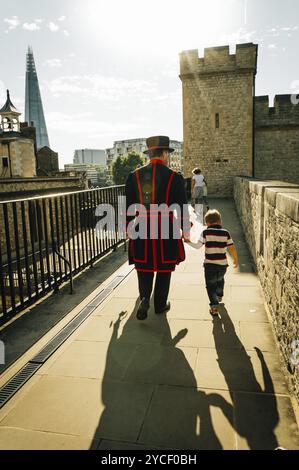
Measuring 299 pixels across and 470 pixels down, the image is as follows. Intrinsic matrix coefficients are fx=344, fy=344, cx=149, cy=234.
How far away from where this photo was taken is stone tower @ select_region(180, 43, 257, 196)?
60.5 ft

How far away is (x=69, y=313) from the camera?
4.17 m

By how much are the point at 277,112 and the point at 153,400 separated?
815 inches

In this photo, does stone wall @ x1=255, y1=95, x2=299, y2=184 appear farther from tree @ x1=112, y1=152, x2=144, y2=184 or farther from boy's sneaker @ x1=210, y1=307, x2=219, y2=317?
tree @ x1=112, y1=152, x2=144, y2=184

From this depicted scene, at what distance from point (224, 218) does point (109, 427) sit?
9.75 m

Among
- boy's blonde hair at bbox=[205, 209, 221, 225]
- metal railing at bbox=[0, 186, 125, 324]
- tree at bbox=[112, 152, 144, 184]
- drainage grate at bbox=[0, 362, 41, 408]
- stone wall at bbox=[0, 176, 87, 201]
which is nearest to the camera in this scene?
drainage grate at bbox=[0, 362, 41, 408]

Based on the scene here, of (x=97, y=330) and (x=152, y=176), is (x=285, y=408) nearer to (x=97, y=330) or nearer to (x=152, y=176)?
(x=97, y=330)

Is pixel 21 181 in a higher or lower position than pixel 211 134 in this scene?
lower

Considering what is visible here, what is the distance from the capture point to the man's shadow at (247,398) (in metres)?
2.11

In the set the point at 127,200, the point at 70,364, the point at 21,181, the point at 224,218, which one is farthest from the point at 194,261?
the point at 21,181

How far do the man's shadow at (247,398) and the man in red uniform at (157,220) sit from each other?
38.0 inches

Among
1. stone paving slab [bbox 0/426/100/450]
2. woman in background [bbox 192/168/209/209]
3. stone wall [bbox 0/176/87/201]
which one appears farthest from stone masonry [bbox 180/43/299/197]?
stone paving slab [bbox 0/426/100/450]

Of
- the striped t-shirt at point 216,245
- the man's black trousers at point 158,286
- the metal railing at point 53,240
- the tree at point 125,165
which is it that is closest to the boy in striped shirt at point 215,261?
the striped t-shirt at point 216,245

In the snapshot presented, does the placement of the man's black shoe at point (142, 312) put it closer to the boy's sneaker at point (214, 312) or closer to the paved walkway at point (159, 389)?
the paved walkway at point (159, 389)

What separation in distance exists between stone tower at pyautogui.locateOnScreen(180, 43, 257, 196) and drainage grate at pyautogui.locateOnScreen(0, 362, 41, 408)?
57.2 feet
